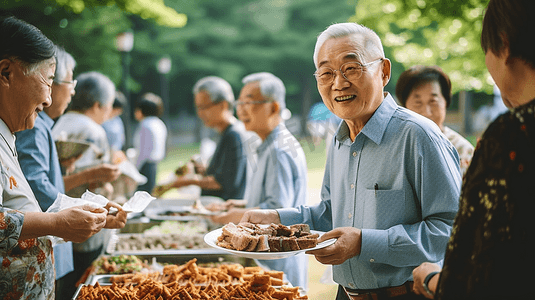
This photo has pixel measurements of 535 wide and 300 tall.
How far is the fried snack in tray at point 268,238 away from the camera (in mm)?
1947

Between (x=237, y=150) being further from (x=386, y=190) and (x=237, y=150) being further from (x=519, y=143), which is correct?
(x=519, y=143)

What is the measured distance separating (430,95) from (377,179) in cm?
197

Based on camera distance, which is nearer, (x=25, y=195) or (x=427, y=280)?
(x=427, y=280)

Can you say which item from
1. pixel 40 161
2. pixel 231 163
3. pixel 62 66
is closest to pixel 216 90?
pixel 231 163

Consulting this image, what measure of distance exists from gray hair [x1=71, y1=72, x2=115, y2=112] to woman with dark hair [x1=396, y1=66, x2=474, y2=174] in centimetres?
321

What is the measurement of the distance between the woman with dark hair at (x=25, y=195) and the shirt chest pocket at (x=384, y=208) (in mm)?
1221

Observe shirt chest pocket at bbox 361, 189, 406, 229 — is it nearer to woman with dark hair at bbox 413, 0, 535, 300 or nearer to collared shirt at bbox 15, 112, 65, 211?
woman with dark hair at bbox 413, 0, 535, 300

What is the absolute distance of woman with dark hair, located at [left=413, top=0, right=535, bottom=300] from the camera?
3.99 feet

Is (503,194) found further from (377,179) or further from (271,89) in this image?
(271,89)

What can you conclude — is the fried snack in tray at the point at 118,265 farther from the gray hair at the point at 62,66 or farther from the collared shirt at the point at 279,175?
the gray hair at the point at 62,66

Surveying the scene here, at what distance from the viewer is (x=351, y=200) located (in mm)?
2197

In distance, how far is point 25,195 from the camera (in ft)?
6.57

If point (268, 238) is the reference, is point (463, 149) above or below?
above

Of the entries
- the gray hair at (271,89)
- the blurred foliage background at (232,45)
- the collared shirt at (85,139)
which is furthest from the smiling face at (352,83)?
the blurred foliage background at (232,45)
